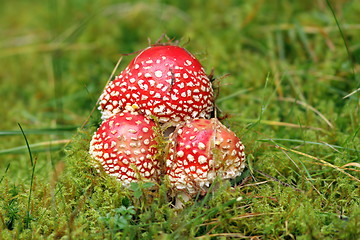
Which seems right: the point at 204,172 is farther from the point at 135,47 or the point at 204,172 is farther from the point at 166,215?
the point at 135,47

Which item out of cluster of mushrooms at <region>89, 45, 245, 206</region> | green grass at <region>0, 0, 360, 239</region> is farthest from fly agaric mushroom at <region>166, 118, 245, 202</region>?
green grass at <region>0, 0, 360, 239</region>

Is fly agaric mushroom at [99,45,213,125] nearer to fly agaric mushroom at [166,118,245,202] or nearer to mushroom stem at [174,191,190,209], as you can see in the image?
fly agaric mushroom at [166,118,245,202]

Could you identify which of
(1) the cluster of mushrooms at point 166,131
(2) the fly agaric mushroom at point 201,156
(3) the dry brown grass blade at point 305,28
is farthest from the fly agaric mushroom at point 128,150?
(3) the dry brown grass blade at point 305,28

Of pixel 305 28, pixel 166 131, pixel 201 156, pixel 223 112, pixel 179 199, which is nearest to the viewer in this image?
pixel 201 156

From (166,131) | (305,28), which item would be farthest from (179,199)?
(305,28)

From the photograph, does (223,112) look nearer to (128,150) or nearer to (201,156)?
(201,156)

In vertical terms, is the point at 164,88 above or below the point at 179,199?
above

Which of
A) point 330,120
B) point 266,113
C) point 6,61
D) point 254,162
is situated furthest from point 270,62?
point 6,61
